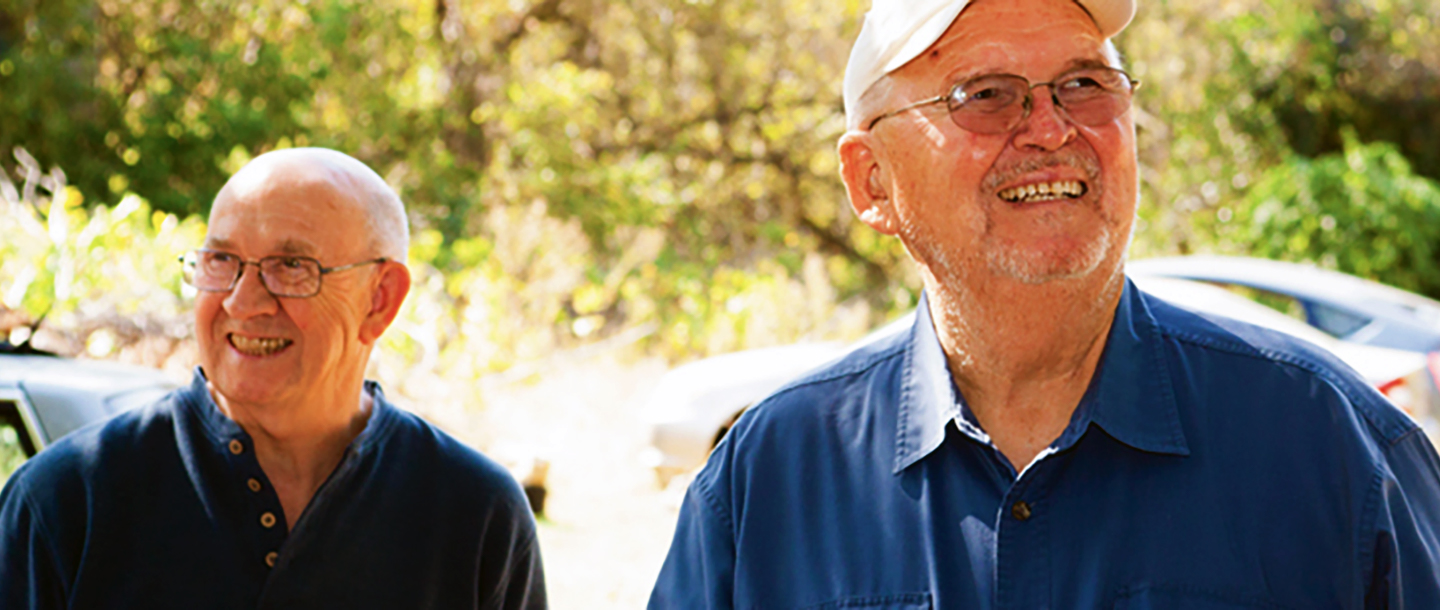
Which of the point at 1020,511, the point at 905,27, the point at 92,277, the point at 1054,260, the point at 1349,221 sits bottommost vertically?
the point at 1020,511

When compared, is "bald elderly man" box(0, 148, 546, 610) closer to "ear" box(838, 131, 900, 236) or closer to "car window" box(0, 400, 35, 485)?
"ear" box(838, 131, 900, 236)

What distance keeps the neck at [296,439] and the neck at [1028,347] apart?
4.08 feet

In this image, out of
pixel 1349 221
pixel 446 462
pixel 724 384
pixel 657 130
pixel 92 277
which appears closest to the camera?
pixel 446 462

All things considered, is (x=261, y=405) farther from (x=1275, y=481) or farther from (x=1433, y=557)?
(x=1433, y=557)

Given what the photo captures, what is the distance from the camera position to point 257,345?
2.53 m

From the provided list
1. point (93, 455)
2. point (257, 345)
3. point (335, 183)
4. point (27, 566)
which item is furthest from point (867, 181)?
point (27, 566)

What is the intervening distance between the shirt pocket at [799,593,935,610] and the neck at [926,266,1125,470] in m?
0.24

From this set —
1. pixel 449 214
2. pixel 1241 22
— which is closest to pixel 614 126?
pixel 449 214

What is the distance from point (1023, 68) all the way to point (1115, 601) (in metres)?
0.73

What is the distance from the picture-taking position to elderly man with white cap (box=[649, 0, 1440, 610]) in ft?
5.62

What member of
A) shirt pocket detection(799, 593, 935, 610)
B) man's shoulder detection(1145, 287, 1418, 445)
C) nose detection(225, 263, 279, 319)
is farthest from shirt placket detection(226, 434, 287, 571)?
man's shoulder detection(1145, 287, 1418, 445)

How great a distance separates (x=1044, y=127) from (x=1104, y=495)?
503 mm

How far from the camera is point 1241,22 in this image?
51.0 ft

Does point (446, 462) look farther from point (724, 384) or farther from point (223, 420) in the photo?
point (724, 384)
